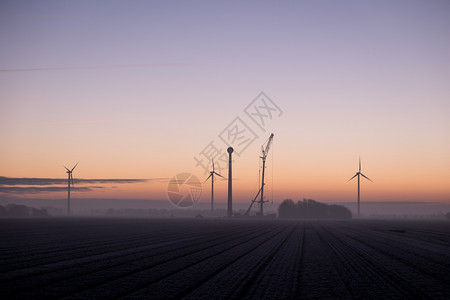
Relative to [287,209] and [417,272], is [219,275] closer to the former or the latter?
[417,272]

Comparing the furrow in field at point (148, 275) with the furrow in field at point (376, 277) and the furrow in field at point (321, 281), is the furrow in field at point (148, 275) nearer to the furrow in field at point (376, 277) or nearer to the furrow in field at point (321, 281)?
the furrow in field at point (321, 281)

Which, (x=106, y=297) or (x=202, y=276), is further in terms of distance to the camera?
(x=202, y=276)

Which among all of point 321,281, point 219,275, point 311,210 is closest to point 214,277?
point 219,275

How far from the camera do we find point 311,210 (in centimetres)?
19225

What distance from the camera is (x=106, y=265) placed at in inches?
611

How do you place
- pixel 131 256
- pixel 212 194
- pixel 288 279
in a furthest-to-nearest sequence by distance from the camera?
pixel 212 194
pixel 131 256
pixel 288 279

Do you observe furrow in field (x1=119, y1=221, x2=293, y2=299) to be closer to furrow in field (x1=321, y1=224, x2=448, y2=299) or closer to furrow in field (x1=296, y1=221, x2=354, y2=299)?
furrow in field (x1=296, y1=221, x2=354, y2=299)

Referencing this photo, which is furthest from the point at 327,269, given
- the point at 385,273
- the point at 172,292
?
the point at 172,292

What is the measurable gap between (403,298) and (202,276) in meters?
5.47

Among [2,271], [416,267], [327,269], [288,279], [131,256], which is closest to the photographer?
[288,279]

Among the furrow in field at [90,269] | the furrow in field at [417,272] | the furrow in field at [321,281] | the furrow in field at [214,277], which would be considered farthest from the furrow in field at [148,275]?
the furrow in field at [417,272]

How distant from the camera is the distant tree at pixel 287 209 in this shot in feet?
616

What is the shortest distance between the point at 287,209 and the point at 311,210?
1078cm

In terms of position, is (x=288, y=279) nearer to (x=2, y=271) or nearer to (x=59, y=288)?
(x=59, y=288)
